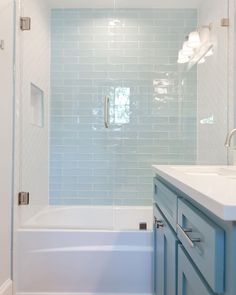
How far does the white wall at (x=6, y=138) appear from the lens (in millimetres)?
1829

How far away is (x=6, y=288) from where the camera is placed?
1.89m

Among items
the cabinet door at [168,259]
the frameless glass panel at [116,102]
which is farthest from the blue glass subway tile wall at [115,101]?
the cabinet door at [168,259]

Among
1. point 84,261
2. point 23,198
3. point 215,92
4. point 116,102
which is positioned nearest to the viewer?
point 84,261

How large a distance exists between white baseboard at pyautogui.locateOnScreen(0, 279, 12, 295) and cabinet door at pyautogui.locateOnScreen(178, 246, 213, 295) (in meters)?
1.26

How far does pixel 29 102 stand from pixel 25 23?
591 mm

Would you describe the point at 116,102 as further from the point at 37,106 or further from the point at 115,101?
the point at 37,106

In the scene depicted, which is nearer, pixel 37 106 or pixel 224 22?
pixel 224 22

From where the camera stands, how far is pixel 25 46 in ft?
7.72

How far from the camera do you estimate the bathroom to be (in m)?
2.04

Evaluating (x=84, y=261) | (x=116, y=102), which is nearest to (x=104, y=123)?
(x=116, y=102)

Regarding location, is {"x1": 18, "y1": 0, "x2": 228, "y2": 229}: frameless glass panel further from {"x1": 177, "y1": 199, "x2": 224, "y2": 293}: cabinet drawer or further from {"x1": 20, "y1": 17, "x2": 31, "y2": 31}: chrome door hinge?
{"x1": 177, "y1": 199, "x2": 224, "y2": 293}: cabinet drawer

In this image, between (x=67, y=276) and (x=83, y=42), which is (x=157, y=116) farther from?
(x=67, y=276)

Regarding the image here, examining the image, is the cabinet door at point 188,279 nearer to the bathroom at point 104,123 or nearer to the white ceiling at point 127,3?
the bathroom at point 104,123

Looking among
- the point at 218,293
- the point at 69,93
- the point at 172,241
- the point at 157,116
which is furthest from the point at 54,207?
the point at 218,293
